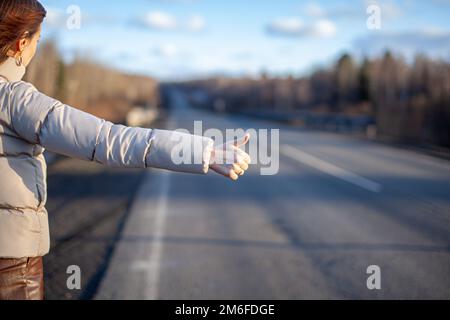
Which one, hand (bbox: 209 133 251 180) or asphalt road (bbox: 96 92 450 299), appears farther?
asphalt road (bbox: 96 92 450 299)

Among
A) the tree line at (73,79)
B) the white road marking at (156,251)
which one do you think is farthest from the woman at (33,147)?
the tree line at (73,79)

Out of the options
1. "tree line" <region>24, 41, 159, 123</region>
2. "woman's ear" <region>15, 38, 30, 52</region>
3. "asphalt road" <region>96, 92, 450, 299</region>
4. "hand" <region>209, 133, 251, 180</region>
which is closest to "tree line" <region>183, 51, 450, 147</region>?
"asphalt road" <region>96, 92, 450, 299</region>

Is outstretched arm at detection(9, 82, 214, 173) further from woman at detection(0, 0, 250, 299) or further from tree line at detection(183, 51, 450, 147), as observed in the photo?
tree line at detection(183, 51, 450, 147)

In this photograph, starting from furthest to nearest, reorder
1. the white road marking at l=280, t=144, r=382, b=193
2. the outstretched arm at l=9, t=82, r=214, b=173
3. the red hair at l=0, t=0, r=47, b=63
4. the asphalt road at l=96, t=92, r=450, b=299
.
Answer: the white road marking at l=280, t=144, r=382, b=193 → the asphalt road at l=96, t=92, r=450, b=299 → the red hair at l=0, t=0, r=47, b=63 → the outstretched arm at l=9, t=82, r=214, b=173

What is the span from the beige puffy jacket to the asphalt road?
2.98 meters

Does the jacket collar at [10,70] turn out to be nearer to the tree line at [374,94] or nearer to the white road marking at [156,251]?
the white road marking at [156,251]

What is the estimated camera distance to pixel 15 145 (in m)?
2.23

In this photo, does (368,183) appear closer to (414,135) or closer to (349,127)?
(414,135)

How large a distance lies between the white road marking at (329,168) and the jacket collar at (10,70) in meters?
11.4

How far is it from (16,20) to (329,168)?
16304 millimetres

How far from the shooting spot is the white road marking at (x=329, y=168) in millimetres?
13938

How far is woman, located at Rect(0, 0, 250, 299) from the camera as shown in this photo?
214 centimetres
